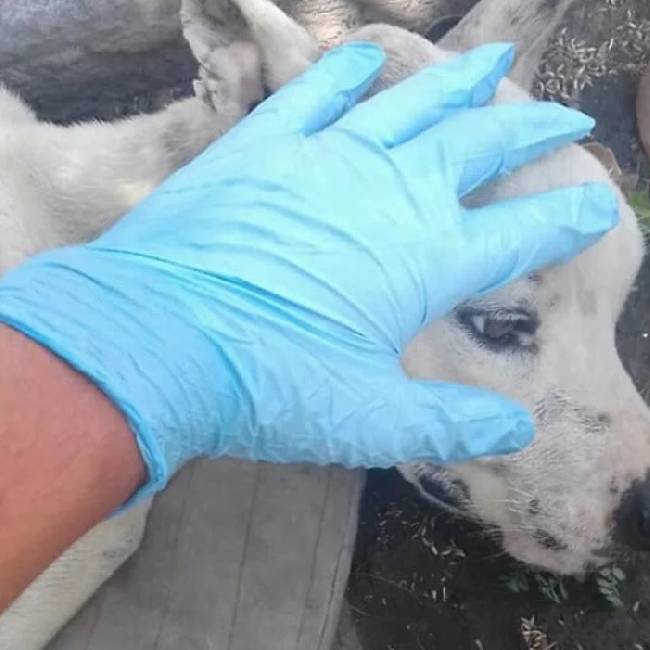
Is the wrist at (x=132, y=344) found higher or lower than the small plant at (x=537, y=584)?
higher

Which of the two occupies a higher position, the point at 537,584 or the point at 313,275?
the point at 313,275

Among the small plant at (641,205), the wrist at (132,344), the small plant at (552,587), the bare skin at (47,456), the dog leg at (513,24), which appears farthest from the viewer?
the small plant at (641,205)

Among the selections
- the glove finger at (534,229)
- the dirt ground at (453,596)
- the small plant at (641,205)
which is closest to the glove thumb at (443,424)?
the glove finger at (534,229)

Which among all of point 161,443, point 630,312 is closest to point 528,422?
point 161,443

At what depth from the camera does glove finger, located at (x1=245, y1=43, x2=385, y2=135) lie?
2422 mm

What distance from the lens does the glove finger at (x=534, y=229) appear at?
7.68ft

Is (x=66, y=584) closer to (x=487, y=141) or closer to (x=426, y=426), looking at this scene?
(x=426, y=426)

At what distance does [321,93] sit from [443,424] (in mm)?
699

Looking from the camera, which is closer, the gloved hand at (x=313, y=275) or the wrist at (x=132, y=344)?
the wrist at (x=132, y=344)

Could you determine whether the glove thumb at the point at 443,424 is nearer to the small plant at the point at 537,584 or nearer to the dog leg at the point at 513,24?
the dog leg at the point at 513,24

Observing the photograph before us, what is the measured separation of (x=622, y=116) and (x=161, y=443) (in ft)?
8.71

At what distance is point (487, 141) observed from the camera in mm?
2396

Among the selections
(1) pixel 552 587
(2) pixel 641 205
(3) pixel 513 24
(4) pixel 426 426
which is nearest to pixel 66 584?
(4) pixel 426 426

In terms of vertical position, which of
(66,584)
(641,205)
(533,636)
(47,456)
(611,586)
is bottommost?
(533,636)
